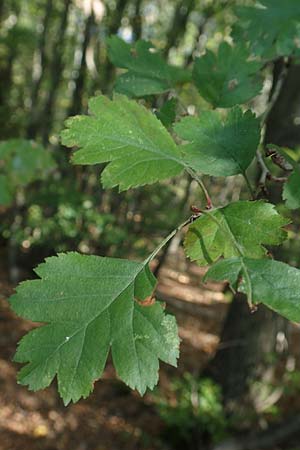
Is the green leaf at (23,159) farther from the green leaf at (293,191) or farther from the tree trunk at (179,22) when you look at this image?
the tree trunk at (179,22)

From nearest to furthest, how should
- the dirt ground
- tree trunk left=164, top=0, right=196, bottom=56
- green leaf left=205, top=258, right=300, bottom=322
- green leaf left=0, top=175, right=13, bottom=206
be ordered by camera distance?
green leaf left=205, top=258, right=300, bottom=322 < green leaf left=0, top=175, right=13, bottom=206 < the dirt ground < tree trunk left=164, top=0, right=196, bottom=56

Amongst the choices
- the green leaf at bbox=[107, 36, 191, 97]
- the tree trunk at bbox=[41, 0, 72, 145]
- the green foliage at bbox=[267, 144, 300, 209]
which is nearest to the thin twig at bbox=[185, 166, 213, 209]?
the green foliage at bbox=[267, 144, 300, 209]

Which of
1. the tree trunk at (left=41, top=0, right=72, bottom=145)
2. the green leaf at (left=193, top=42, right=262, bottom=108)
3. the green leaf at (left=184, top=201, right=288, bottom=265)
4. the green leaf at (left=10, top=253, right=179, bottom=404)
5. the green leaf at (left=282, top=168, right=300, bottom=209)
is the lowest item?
the tree trunk at (left=41, top=0, right=72, bottom=145)

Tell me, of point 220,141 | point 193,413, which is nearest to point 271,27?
point 220,141

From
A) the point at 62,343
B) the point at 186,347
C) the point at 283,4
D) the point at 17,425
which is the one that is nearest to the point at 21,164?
the point at 283,4

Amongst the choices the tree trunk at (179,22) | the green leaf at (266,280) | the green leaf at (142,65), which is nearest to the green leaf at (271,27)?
the green leaf at (142,65)

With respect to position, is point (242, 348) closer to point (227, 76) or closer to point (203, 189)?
point (227, 76)

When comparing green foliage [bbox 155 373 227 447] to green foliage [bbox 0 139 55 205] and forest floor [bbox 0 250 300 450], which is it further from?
green foliage [bbox 0 139 55 205]
